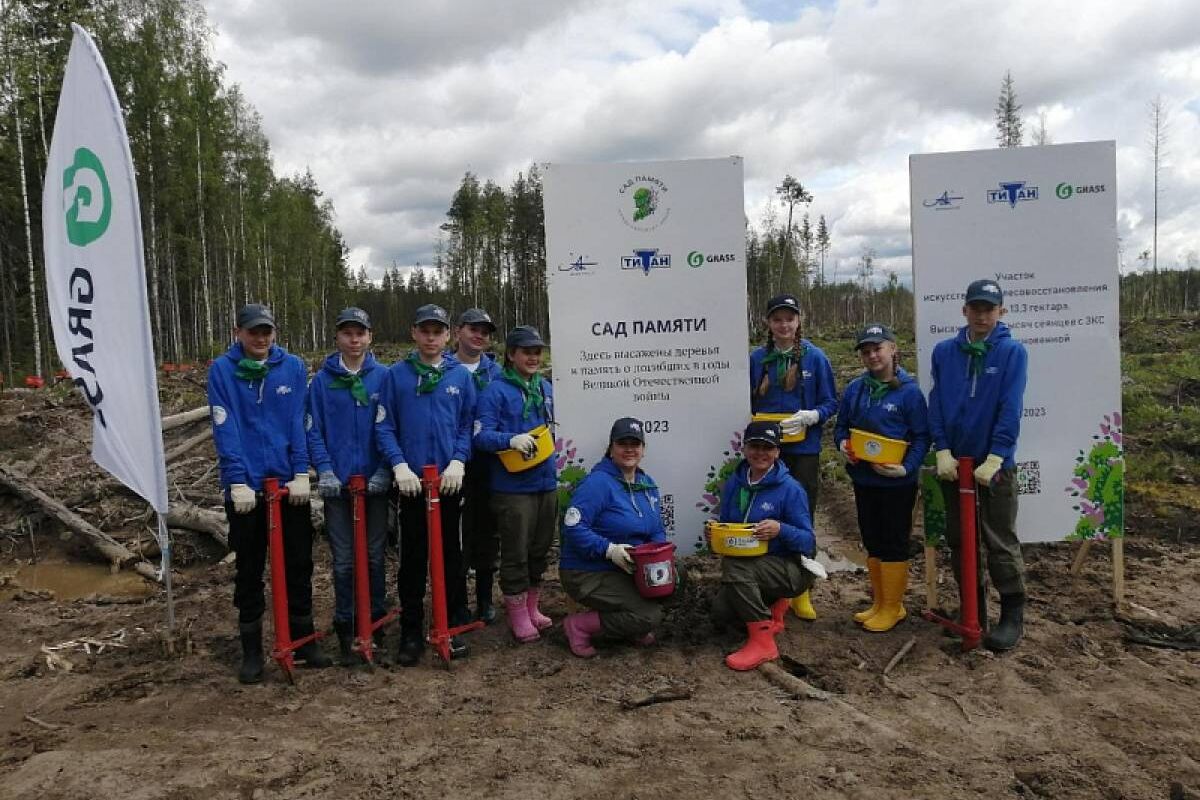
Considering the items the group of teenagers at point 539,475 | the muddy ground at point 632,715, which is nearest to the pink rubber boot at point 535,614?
the group of teenagers at point 539,475

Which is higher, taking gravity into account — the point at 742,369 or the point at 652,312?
the point at 652,312

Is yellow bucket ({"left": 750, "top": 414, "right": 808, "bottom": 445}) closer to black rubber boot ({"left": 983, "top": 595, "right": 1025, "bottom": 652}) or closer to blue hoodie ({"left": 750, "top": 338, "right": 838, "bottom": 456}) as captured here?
blue hoodie ({"left": 750, "top": 338, "right": 838, "bottom": 456})

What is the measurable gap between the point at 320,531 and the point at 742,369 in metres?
4.58

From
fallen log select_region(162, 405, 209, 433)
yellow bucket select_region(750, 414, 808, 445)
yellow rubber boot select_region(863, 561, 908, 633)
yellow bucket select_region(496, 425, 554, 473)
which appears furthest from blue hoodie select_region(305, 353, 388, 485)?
fallen log select_region(162, 405, 209, 433)

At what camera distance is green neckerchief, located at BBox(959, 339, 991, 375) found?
4438mm

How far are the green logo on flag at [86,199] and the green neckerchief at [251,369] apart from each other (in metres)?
1.26

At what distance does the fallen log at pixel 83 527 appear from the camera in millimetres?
6613

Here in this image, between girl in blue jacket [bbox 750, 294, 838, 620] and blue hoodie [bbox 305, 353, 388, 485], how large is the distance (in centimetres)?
264

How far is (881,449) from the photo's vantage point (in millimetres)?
4547

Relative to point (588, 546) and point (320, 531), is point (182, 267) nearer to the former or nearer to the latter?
point (320, 531)

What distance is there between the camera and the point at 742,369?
16.7ft

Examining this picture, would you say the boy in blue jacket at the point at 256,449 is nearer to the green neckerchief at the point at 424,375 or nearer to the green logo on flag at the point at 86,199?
the green neckerchief at the point at 424,375

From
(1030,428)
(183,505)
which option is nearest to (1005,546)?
(1030,428)

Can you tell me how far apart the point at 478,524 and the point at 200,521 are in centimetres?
338
